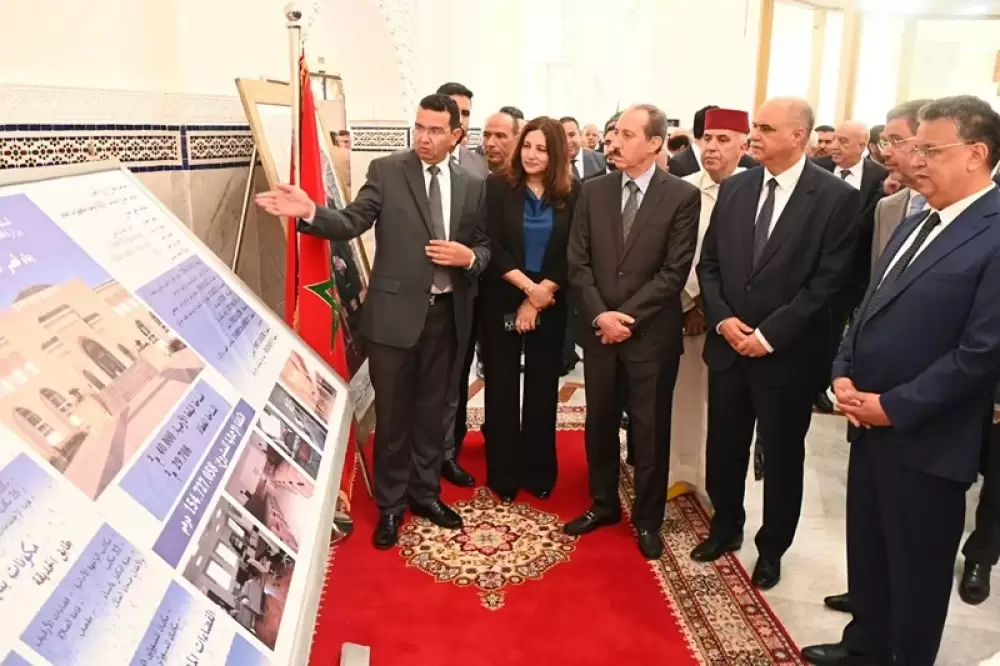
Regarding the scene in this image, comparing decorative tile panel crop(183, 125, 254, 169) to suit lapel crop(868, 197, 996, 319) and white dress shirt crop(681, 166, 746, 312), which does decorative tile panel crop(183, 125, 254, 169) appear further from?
suit lapel crop(868, 197, 996, 319)

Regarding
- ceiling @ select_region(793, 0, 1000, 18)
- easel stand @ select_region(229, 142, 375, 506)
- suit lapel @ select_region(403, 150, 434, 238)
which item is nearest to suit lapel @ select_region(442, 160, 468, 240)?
suit lapel @ select_region(403, 150, 434, 238)

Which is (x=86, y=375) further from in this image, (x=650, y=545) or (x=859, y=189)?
(x=859, y=189)

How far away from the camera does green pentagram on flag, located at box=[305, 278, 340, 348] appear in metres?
2.69

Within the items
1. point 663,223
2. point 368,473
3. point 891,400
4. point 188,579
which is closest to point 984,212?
point 891,400

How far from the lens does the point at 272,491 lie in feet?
4.52

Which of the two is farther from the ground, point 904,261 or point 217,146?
A: point 217,146

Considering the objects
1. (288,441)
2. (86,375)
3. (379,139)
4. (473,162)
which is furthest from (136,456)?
(379,139)

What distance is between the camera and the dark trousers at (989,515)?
272 cm

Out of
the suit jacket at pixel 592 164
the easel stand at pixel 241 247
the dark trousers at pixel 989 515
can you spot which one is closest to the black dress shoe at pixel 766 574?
the dark trousers at pixel 989 515

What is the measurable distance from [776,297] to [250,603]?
6.64 ft

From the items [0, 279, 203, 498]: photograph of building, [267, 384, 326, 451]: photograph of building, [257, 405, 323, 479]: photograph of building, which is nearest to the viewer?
[0, 279, 203, 498]: photograph of building

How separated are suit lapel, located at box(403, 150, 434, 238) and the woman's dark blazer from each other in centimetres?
43

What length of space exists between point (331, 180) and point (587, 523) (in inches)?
70.8

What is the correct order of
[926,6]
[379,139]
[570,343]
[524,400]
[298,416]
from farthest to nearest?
[926,6]
[570,343]
[379,139]
[524,400]
[298,416]
